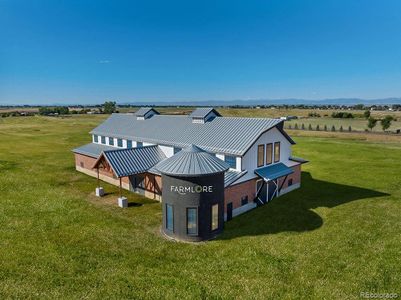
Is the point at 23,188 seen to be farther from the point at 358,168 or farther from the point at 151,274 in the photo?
the point at 358,168

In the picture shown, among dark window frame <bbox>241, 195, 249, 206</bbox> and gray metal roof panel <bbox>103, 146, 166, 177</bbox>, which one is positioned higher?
gray metal roof panel <bbox>103, 146, 166, 177</bbox>

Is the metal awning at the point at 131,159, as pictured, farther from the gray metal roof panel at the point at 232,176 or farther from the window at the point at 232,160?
the gray metal roof panel at the point at 232,176

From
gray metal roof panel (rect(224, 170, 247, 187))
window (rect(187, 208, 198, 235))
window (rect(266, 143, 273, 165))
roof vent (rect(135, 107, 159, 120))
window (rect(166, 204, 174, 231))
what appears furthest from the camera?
roof vent (rect(135, 107, 159, 120))

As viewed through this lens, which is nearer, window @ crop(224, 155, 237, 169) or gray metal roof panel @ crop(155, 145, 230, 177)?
gray metal roof panel @ crop(155, 145, 230, 177)

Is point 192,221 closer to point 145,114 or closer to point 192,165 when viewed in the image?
point 192,165

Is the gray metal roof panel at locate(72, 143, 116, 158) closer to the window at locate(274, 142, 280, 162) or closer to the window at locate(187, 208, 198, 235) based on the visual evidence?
the window at locate(187, 208, 198, 235)

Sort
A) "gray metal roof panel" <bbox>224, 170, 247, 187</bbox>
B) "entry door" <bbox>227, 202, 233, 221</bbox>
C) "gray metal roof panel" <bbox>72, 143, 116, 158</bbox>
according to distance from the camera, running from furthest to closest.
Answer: "gray metal roof panel" <bbox>72, 143, 116, 158</bbox>, "entry door" <bbox>227, 202, 233, 221</bbox>, "gray metal roof panel" <bbox>224, 170, 247, 187</bbox>

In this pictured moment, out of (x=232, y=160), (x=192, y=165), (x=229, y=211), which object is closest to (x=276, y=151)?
(x=232, y=160)

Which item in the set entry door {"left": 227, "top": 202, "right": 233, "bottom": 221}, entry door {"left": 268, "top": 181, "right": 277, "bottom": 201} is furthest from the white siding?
entry door {"left": 227, "top": 202, "right": 233, "bottom": 221}

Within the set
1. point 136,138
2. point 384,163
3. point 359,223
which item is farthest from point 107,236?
point 384,163
